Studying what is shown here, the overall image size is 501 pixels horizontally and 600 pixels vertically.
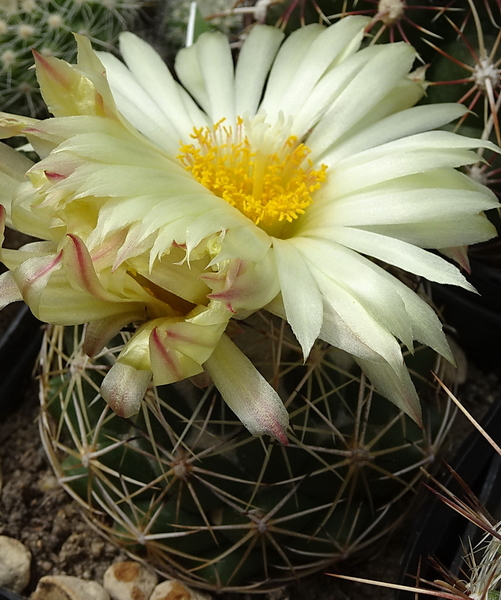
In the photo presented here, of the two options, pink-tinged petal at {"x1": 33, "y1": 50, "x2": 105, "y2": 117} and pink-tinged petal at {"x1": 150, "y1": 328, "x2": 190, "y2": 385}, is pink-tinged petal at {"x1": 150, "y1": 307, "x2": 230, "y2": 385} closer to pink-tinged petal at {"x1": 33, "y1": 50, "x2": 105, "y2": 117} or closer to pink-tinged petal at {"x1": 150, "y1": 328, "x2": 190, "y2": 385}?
pink-tinged petal at {"x1": 150, "y1": 328, "x2": 190, "y2": 385}

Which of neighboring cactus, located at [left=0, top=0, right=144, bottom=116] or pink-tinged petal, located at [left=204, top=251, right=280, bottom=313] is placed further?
neighboring cactus, located at [left=0, top=0, right=144, bottom=116]

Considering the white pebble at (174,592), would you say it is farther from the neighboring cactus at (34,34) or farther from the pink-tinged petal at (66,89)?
the neighboring cactus at (34,34)

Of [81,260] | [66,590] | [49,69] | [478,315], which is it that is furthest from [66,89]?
[478,315]

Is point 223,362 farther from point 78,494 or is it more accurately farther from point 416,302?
point 78,494

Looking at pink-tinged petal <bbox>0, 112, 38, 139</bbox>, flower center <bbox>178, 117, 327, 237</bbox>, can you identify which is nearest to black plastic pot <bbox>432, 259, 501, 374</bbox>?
flower center <bbox>178, 117, 327, 237</bbox>

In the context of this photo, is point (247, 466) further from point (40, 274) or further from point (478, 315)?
point (478, 315)

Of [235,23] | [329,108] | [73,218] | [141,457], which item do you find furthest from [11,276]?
[235,23]
